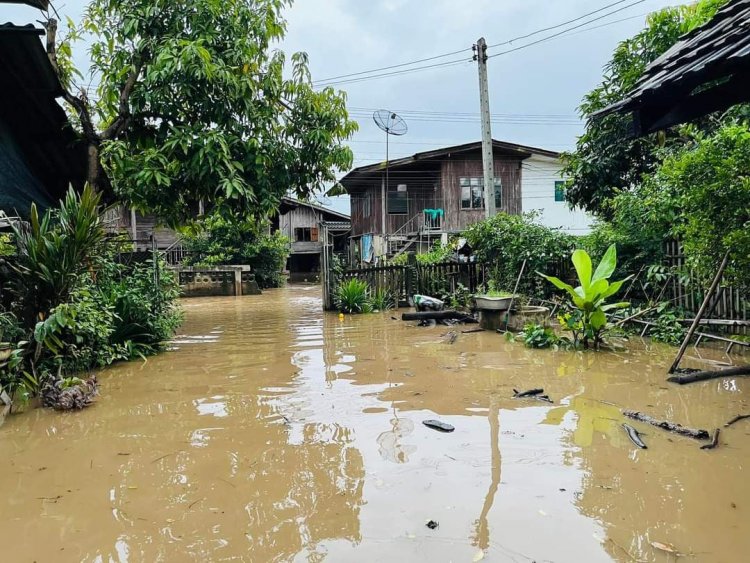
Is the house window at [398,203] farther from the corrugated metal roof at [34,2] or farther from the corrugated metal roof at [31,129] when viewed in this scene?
the corrugated metal roof at [34,2]

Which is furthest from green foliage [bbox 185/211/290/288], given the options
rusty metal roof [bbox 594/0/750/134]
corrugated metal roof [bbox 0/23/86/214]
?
rusty metal roof [bbox 594/0/750/134]

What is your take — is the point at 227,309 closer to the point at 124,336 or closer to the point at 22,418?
the point at 124,336

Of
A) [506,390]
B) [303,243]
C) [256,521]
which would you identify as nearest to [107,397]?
[256,521]

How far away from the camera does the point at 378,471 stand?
3.27 m

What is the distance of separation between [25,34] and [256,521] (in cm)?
588

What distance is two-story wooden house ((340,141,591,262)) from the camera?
1002 inches

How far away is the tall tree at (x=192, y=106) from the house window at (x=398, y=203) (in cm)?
1660

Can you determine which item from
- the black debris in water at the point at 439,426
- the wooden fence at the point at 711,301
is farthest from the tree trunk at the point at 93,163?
the wooden fence at the point at 711,301

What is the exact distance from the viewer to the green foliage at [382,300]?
13.1 m

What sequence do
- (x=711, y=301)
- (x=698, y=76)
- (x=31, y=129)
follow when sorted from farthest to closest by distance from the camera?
(x=31, y=129) → (x=711, y=301) → (x=698, y=76)

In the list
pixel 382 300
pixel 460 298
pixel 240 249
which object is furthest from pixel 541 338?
pixel 240 249

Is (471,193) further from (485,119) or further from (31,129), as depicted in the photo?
(31,129)

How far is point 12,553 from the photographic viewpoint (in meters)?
2.44

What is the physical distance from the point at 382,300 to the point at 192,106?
6.45 meters
